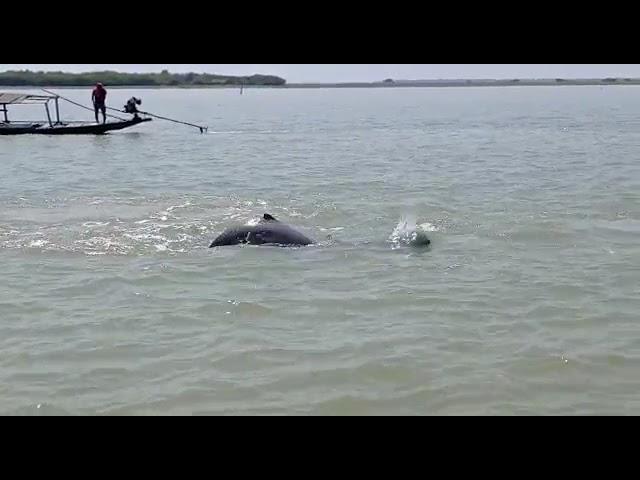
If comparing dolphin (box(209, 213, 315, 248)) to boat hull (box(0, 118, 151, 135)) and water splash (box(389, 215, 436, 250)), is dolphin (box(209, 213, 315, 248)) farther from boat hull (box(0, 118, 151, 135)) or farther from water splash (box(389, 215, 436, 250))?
boat hull (box(0, 118, 151, 135))

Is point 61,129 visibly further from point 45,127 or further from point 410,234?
point 410,234

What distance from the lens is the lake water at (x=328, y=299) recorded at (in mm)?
7203

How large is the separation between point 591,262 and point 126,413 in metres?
8.01

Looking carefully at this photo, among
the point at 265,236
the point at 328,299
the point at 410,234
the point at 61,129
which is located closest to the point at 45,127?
the point at 61,129

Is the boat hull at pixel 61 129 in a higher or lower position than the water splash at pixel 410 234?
lower

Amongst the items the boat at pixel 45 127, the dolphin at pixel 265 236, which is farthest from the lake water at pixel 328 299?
the boat at pixel 45 127

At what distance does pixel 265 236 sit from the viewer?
12773mm

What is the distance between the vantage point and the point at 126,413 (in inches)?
267

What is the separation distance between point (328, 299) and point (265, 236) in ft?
9.88

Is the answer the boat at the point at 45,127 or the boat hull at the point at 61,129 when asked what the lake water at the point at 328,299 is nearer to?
the boat hull at the point at 61,129

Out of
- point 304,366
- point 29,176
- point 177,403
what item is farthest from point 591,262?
point 29,176

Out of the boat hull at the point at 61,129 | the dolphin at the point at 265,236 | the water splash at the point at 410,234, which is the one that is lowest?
the boat hull at the point at 61,129

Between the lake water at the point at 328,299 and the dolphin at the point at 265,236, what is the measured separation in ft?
0.88

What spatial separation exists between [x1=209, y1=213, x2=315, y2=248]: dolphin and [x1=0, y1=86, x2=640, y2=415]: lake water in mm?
269
